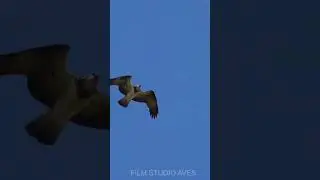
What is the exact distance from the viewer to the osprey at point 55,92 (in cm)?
362

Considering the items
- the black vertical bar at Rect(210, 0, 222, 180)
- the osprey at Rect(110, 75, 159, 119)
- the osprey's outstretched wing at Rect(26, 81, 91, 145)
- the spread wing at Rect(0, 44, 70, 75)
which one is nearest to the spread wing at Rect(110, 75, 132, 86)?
the osprey at Rect(110, 75, 159, 119)

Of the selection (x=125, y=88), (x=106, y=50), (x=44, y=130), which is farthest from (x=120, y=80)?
(x=44, y=130)

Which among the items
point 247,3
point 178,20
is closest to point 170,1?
point 178,20

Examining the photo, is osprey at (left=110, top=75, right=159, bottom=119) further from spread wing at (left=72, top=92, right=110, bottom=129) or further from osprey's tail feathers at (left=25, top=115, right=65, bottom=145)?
osprey's tail feathers at (left=25, top=115, right=65, bottom=145)

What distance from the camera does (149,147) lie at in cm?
363

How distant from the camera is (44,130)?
11.8 ft

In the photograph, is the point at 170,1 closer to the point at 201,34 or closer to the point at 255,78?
the point at 201,34

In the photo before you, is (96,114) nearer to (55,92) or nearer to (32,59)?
(55,92)

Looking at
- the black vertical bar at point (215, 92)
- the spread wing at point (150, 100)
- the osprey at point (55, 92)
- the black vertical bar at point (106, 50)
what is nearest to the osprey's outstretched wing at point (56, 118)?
the osprey at point (55, 92)

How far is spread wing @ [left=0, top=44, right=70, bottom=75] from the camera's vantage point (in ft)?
11.9

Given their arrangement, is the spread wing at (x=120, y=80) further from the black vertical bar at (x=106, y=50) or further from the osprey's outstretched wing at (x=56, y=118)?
the osprey's outstretched wing at (x=56, y=118)

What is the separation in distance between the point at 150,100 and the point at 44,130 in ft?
1.85

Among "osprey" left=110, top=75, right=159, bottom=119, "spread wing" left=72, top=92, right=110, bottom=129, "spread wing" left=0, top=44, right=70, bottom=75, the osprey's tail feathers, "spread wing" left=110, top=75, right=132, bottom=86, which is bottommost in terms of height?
the osprey's tail feathers

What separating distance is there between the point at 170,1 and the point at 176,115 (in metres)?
0.59
